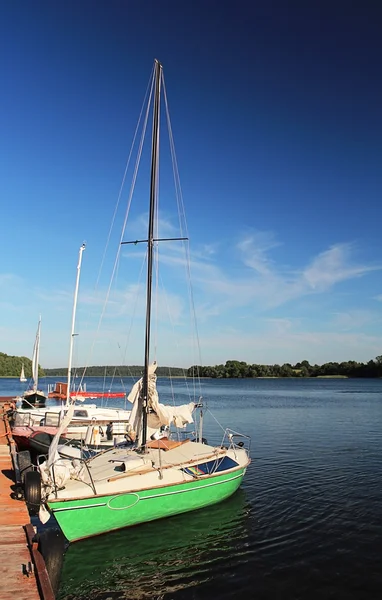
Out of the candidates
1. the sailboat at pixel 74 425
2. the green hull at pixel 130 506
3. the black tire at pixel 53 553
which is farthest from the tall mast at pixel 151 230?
the sailboat at pixel 74 425

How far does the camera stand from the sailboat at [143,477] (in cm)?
1210

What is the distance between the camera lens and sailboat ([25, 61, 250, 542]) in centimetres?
1210

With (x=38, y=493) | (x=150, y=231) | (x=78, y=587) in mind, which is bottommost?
(x=78, y=587)

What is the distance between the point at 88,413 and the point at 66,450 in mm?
13381

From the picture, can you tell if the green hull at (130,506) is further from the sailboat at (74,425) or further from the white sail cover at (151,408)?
the sailboat at (74,425)

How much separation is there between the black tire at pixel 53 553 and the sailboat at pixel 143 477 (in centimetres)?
40

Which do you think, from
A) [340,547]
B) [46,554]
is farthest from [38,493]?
[340,547]

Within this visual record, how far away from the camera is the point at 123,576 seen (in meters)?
11.3

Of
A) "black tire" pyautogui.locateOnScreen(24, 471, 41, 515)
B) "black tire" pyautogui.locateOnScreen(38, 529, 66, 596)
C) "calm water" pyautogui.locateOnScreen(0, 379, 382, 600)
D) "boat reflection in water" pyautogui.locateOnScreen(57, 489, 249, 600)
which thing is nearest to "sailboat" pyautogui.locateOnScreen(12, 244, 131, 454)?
"boat reflection in water" pyautogui.locateOnScreen(57, 489, 249, 600)

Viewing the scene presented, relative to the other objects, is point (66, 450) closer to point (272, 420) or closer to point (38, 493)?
point (38, 493)

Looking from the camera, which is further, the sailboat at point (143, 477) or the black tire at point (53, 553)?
the sailboat at point (143, 477)

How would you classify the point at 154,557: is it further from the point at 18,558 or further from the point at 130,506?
the point at 18,558

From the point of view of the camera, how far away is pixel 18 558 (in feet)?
31.4

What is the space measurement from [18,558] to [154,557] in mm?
4103
